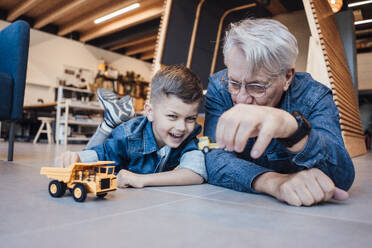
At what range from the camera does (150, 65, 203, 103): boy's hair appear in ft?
4.21

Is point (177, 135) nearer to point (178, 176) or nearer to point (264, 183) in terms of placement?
point (178, 176)

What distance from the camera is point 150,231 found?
59cm

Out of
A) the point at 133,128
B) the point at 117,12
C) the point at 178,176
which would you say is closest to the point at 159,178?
the point at 178,176

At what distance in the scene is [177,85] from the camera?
4.22 feet

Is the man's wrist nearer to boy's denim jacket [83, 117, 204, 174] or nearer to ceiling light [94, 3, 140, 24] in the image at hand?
boy's denim jacket [83, 117, 204, 174]

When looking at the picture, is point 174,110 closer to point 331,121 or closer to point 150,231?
point 331,121

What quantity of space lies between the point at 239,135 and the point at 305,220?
298 mm

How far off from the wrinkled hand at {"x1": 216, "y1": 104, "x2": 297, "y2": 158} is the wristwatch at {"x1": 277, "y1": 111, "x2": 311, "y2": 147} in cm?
11

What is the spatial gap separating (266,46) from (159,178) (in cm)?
65

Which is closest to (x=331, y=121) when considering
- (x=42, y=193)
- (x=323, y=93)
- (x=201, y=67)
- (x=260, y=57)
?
(x=323, y=93)

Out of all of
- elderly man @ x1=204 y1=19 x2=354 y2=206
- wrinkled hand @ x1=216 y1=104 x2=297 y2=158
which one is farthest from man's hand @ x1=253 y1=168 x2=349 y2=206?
wrinkled hand @ x1=216 y1=104 x2=297 y2=158

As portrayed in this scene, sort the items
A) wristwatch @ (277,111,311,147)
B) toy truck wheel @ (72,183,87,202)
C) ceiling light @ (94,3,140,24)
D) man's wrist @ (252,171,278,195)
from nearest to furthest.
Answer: wristwatch @ (277,111,311,147), toy truck wheel @ (72,183,87,202), man's wrist @ (252,171,278,195), ceiling light @ (94,3,140,24)

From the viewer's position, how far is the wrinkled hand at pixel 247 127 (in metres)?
0.62

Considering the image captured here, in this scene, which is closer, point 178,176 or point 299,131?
point 299,131
